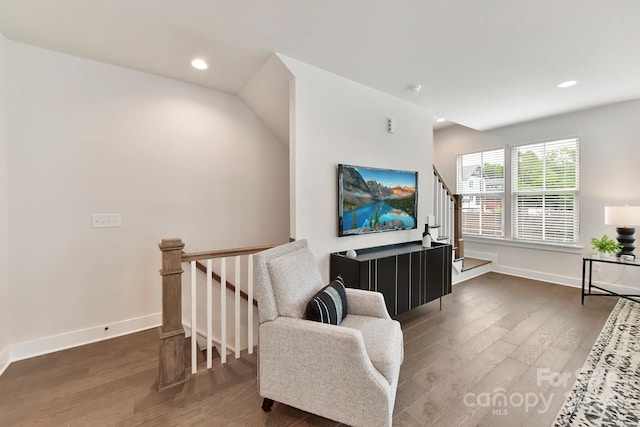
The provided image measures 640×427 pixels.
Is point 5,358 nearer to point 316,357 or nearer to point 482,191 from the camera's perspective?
point 316,357

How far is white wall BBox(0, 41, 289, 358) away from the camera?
2270mm

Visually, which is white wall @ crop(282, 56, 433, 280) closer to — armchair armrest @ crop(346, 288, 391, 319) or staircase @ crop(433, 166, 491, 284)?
armchair armrest @ crop(346, 288, 391, 319)

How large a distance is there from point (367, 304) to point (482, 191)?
4259 mm

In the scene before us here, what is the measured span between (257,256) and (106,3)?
1953 millimetres

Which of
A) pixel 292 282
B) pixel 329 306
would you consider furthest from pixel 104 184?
pixel 329 306

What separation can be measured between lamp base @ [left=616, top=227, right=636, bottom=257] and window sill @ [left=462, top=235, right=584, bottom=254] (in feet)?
1.88

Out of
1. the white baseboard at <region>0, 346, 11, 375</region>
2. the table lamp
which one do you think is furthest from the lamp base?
the white baseboard at <region>0, 346, 11, 375</region>

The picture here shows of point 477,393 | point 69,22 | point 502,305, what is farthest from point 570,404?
point 69,22

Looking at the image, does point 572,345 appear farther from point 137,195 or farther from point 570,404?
point 137,195

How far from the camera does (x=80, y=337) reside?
2.47 m

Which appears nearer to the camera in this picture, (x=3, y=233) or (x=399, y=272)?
(x=3, y=233)

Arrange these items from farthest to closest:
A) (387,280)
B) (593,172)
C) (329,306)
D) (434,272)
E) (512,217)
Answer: (512,217) → (593,172) → (434,272) → (387,280) → (329,306)

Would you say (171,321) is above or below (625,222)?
below

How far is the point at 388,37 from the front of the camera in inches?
84.4
